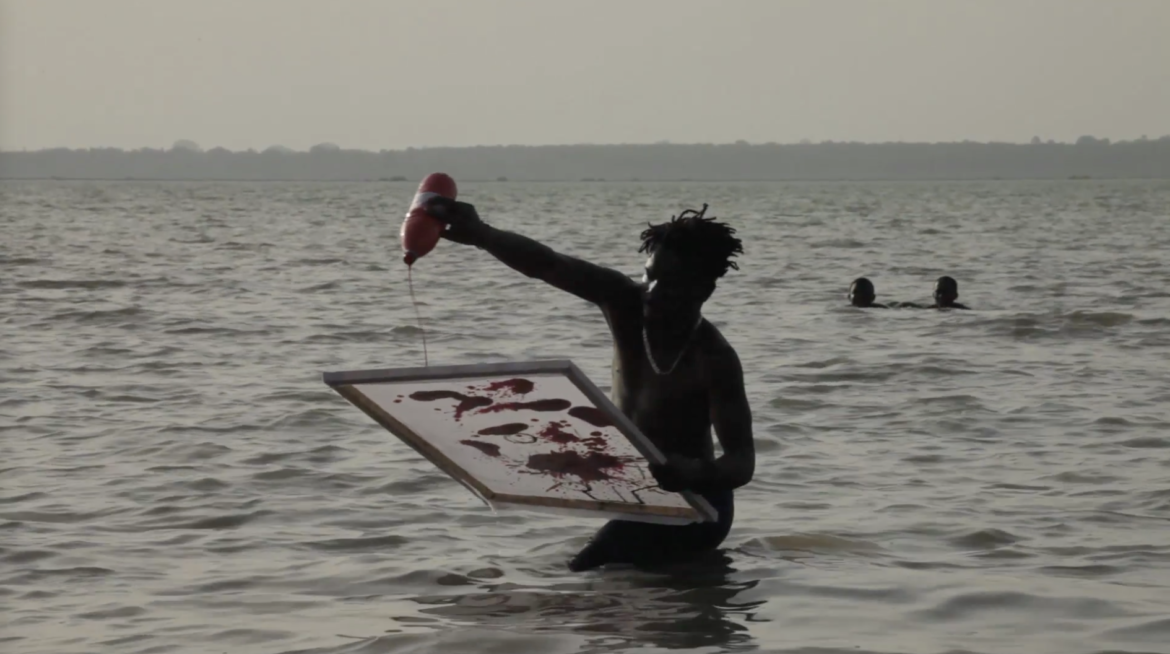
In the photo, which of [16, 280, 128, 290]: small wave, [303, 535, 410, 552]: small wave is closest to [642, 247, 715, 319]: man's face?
[303, 535, 410, 552]: small wave

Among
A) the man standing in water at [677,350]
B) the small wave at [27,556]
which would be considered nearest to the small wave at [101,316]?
the small wave at [27,556]

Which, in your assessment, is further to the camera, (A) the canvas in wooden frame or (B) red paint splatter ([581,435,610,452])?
(B) red paint splatter ([581,435,610,452])

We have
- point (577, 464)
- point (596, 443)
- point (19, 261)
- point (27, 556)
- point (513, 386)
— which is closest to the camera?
point (513, 386)

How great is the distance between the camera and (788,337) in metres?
16.9

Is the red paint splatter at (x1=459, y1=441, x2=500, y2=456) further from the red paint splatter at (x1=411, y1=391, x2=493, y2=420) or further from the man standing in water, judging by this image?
the man standing in water

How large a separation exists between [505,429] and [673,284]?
78cm

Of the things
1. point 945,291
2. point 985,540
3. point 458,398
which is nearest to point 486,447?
point 458,398

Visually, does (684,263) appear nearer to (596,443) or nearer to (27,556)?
(596,443)

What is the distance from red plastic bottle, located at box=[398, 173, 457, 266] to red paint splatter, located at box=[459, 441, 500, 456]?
816 millimetres

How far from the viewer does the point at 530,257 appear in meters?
5.86

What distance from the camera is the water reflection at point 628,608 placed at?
6.00 metres

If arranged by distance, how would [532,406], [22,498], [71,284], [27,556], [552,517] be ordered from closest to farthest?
1. [532,406]
2. [27,556]
3. [552,517]
4. [22,498]
5. [71,284]

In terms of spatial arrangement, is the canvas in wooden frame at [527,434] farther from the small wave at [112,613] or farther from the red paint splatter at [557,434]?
the small wave at [112,613]

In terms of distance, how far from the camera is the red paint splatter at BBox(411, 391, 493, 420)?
5758 millimetres
